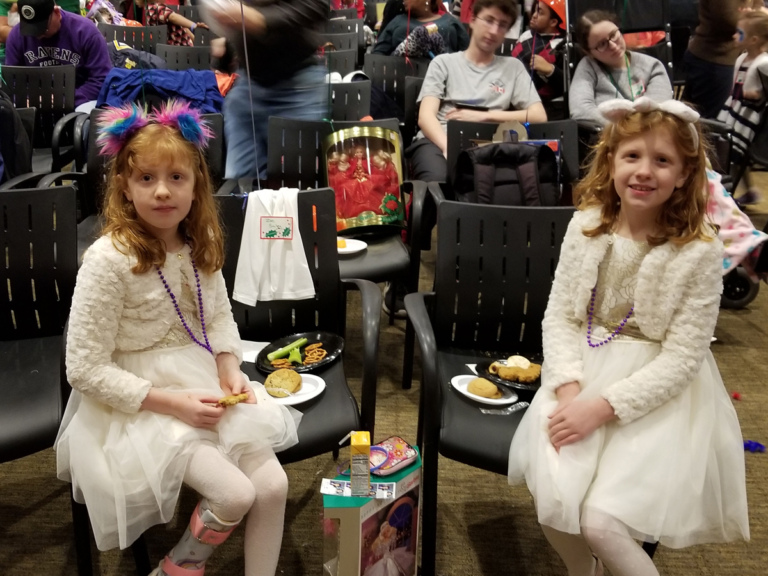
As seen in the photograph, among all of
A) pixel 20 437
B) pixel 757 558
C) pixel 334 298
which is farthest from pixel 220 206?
pixel 757 558

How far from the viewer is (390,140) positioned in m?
2.56

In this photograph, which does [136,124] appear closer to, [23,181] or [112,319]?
[112,319]

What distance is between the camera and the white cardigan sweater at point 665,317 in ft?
4.48

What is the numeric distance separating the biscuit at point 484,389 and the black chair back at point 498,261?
0.24 meters

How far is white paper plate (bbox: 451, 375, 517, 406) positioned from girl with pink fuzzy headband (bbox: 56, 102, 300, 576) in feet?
1.35

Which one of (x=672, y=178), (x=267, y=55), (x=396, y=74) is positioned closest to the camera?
(x=672, y=178)

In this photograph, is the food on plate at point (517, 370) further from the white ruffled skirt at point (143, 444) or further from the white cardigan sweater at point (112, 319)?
the white cardigan sweater at point (112, 319)

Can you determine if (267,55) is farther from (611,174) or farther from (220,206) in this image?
(611,174)

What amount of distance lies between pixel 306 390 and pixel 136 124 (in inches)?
27.3

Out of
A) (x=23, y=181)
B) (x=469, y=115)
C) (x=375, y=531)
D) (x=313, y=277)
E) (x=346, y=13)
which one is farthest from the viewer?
(x=346, y=13)

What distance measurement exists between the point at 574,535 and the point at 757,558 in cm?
68

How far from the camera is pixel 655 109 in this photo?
1385 mm

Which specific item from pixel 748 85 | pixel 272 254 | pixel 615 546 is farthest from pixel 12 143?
pixel 748 85

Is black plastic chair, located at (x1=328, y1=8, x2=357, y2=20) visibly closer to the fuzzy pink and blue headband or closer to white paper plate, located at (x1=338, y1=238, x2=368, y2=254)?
white paper plate, located at (x1=338, y1=238, x2=368, y2=254)
